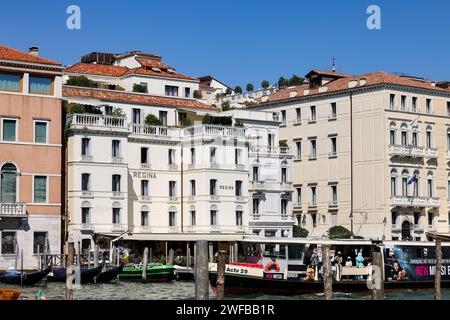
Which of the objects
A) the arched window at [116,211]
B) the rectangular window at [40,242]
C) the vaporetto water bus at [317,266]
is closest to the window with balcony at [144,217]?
the arched window at [116,211]

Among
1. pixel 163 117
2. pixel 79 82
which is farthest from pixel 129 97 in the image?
pixel 79 82

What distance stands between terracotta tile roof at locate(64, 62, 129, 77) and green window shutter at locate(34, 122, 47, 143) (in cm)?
1196

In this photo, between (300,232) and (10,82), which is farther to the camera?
(300,232)

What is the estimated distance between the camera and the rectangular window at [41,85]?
1458 inches

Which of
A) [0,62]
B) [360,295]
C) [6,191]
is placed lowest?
[360,295]

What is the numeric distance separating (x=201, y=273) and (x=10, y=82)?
19.9m

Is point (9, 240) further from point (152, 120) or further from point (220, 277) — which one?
point (220, 277)

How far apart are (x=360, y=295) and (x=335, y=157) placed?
23241mm

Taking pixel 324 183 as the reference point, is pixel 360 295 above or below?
below

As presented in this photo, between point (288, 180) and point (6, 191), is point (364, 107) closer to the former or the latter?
point (288, 180)

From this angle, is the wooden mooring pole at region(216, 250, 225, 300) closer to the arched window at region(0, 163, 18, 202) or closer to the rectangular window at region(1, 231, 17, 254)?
the rectangular window at region(1, 231, 17, 254)

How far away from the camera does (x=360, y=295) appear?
29.2 m

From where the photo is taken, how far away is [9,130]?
120ft
